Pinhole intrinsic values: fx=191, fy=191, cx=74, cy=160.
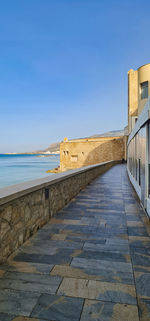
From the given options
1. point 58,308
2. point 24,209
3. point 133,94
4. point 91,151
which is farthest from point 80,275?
point 91,151

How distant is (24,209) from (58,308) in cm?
141

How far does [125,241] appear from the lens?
110 inches

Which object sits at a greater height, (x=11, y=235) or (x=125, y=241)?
(x=11, y=235)

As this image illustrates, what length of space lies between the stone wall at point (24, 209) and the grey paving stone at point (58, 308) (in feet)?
2.70

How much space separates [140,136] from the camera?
197 inches

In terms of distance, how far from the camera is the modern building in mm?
3900

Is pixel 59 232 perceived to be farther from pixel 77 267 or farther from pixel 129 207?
pixel 129 207

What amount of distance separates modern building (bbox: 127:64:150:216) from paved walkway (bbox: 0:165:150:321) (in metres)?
1.13

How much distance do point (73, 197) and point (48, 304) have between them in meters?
3.97

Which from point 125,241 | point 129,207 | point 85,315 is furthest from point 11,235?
point 129,207

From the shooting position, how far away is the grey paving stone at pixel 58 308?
1474mm

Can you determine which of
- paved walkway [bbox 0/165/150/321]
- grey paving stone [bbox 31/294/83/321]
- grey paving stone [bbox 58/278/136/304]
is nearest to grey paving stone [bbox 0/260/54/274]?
paved walkway [bbox 0/165/150/321]

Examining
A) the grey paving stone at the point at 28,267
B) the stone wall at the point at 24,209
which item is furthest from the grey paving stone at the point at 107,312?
the stone wall at the point at 24,209

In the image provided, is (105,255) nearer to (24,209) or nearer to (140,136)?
(24,209)
